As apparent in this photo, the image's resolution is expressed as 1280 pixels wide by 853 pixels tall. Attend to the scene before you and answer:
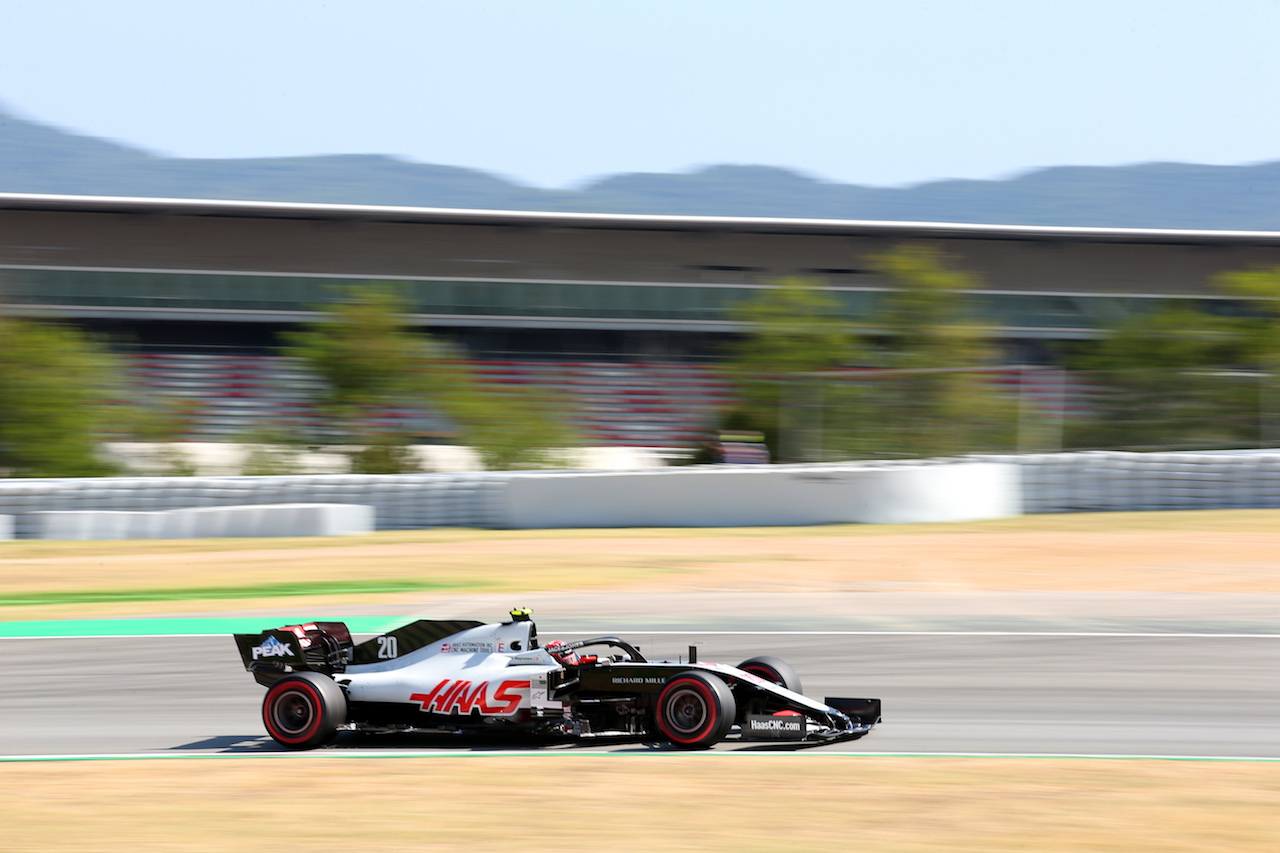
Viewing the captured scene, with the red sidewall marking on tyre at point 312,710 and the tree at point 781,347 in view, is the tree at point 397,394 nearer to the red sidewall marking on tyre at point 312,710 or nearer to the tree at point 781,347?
the tree at point 781,347

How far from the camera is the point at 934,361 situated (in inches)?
933

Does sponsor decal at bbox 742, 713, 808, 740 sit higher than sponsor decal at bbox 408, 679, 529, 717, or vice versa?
sponsor decal at bbox 408, 679, 529, 717

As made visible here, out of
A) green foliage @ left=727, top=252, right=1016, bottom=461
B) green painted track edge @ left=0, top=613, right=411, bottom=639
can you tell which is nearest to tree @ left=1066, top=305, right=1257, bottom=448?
green foliage @ left=727, top=252, right=1016, bottom=461

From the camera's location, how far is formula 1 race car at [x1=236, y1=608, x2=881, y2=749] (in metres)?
6.11

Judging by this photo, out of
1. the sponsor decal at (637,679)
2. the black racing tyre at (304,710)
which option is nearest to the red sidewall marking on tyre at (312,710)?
the black racing tyre at (304,710)

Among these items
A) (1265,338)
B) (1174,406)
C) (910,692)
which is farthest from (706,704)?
(1265,338)

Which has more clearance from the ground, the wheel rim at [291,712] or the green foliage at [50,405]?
the green foliage at [50,405]

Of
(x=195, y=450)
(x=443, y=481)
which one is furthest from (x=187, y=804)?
(x=195, y=450)

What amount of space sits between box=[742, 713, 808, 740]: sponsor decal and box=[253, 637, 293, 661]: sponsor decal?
2.39 m

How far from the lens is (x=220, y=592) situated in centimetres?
1232

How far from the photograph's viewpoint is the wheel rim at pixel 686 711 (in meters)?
6.07

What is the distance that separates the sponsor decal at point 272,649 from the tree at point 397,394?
12704 millimetres

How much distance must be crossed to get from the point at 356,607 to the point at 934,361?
590 inches

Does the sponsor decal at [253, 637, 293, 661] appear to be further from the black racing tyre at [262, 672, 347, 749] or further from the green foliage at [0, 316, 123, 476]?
the green foliage at [0, 316, 123, 476]
